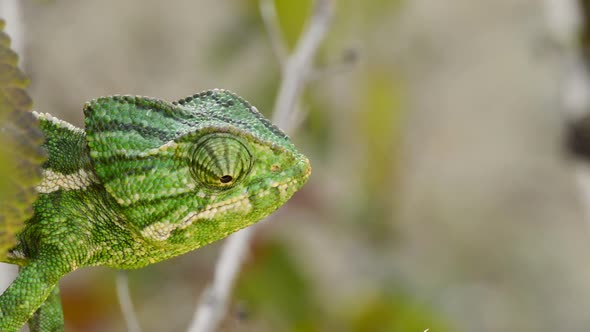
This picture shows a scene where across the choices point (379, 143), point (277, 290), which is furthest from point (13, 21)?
point (379, 143)

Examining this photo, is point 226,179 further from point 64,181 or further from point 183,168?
point 64,181

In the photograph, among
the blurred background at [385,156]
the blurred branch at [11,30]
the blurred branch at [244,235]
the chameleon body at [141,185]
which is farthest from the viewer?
the blurred background at [385,156]

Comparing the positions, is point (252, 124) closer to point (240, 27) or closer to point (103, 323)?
point (103, 323)

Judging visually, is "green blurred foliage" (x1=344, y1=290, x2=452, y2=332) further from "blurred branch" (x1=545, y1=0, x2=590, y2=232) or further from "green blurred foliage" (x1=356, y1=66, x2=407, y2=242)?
"green blurred foliage" (x1=356, y1=66, x2=407, y2=242)

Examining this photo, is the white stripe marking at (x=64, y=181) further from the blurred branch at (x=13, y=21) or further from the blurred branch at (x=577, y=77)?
the blurred branch at (x=577, y=77)

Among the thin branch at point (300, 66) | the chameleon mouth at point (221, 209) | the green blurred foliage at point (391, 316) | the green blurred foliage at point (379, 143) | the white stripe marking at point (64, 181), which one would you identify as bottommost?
the chameleon mouth at point (221, 209)

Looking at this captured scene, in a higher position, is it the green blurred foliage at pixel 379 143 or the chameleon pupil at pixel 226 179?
the green blurred foliage at pixel 379 143

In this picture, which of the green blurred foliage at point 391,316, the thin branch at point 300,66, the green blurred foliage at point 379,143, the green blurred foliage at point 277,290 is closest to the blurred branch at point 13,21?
the thin branch at point 300,66
